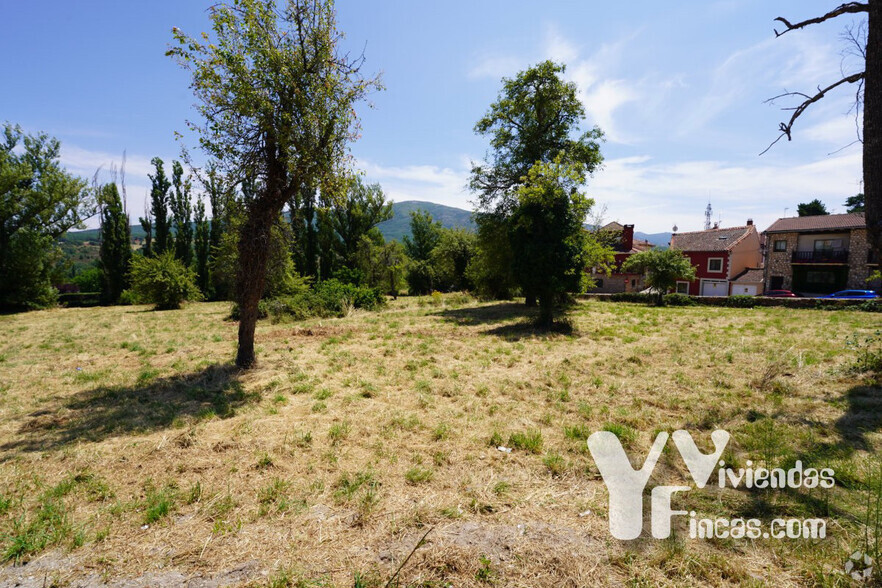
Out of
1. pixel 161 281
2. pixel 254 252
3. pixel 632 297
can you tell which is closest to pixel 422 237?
pixel 632 297

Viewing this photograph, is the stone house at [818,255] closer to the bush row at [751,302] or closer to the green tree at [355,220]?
the bush row at [751,302]

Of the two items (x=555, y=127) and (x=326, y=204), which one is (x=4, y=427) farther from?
(x=555, y=127)

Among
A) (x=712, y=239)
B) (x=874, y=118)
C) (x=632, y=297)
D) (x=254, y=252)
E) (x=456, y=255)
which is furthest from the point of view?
(x=712, y=239)

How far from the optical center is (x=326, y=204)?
9.31 metres

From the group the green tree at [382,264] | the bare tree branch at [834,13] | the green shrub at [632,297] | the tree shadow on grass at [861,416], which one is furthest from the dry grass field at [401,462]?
the green tree at [382,264]

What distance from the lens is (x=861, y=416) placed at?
17.0ft

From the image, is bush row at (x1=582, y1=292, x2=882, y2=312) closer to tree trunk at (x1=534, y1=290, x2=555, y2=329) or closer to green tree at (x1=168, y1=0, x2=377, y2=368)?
tree trunk at (x1=534, y1=290, x2=555, y2=329)

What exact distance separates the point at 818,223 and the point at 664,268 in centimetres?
2727

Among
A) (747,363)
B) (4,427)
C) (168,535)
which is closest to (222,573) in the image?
(168,535)

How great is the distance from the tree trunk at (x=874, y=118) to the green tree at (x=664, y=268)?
59.0 feet

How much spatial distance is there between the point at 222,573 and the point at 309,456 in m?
1.79

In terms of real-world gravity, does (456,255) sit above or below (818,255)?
below

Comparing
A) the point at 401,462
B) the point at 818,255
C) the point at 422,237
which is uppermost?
the point at 422,237

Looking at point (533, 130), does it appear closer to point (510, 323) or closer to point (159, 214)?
point (510, 323)
